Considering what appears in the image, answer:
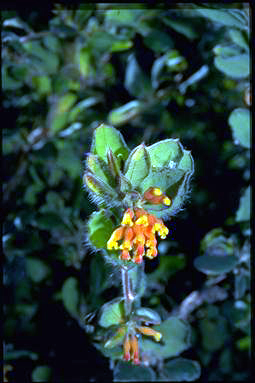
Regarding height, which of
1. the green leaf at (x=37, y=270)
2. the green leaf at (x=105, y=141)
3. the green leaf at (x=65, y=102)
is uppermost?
the green leaf at (x=65, y=102)

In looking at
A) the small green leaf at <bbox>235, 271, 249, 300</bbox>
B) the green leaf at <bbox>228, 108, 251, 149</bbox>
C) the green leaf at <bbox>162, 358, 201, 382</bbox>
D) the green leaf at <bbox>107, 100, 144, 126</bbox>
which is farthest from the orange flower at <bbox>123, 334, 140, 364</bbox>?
the green leaf at <bbox>107, 100, 144, 126</bbox>

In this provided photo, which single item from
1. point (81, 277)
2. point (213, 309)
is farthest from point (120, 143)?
point (213, 309)

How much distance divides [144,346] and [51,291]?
0.49 m

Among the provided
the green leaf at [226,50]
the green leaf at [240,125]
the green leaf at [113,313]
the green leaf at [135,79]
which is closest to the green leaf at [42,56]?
the green leaf at [135,79]

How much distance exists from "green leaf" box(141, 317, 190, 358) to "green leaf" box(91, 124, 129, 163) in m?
0.48

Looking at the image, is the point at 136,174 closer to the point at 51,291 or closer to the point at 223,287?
the point at 223,287

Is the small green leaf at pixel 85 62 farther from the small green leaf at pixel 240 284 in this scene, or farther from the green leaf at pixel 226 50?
the small green leaf at pixel 240 284

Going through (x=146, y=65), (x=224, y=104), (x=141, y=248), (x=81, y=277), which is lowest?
(x=81, y=277)

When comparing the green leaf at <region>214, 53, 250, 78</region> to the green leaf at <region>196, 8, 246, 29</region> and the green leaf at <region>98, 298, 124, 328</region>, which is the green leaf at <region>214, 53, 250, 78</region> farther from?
the green leaf at <region>98, 298, 124, 328</region>

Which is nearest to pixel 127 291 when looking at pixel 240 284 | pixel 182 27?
pixel 240 284

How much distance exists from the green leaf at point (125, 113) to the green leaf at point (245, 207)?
1.97ft

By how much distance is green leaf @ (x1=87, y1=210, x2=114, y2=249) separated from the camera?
0.95 metres

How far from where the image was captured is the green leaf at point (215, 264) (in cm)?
125

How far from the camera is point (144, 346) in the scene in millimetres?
1195
